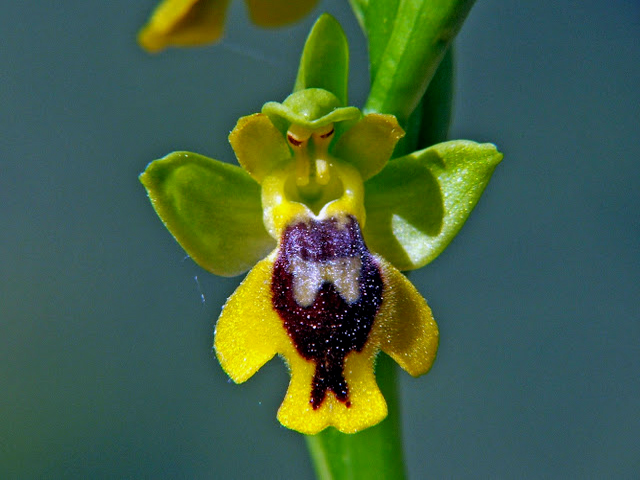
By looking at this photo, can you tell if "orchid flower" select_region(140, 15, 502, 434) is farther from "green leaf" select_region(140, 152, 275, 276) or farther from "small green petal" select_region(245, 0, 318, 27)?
"small green petal" select_region(245, 0, 318, 27)

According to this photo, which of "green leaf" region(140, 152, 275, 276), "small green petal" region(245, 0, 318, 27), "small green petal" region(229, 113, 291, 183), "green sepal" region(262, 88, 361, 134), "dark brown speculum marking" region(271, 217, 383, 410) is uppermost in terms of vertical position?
"small green petal" region(245, 0, 318, 27)

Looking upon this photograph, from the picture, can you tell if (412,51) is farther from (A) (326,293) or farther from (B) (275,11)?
(B) (275,11)

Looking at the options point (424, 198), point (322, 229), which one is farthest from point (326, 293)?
point (424, 198)

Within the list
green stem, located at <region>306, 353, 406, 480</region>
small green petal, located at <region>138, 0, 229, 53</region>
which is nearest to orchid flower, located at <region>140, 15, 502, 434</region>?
green stem, located at <region>306, 353, 406, 480</region>

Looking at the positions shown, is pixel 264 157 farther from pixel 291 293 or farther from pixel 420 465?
pixel 420 465

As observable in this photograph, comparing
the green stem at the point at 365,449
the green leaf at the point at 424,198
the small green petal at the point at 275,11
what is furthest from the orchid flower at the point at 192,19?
the green stem at the point at 365,449

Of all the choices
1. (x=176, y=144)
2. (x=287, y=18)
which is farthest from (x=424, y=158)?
(x=176, y=144)
